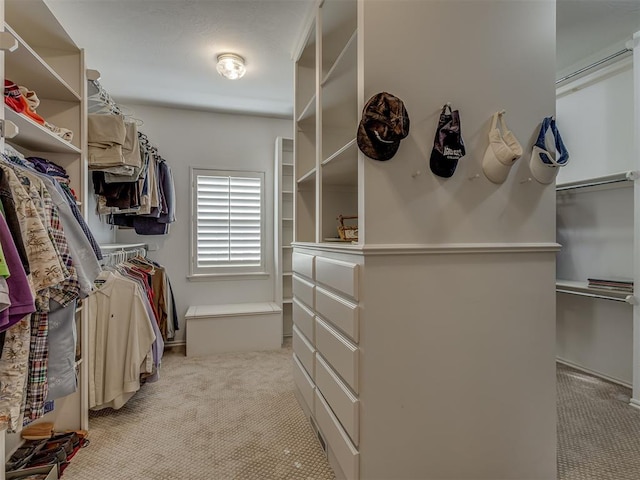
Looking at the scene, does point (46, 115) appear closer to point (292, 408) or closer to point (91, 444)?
point (91, 444)

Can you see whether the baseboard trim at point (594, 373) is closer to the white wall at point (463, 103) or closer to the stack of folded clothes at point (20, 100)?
the white wall at point (463, 103)

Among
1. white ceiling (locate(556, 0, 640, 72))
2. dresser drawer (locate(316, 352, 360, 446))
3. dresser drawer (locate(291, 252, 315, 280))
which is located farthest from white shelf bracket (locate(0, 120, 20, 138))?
white ceiling (locate(556, 0, 640, 72))

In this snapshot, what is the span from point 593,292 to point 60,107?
13.0ft

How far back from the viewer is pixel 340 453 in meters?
1.56

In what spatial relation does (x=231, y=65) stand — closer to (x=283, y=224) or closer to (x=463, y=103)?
(x=283, y=224)

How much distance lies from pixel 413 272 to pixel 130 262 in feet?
8.60

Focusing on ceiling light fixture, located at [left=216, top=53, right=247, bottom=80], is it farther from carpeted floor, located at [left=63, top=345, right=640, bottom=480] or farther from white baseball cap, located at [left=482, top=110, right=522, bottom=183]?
carpeted floor, located at [left=63, top=345, right=640, bottom=480]

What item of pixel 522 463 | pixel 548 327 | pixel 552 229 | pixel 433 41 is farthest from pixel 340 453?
pixel 433 41

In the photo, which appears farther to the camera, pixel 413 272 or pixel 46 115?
pixel 46 115

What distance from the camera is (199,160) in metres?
3.83

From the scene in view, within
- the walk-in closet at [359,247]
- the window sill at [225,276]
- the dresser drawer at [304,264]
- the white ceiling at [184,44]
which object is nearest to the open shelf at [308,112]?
the walk-in closet at [359,247]

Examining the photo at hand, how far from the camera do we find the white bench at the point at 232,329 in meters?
3.44

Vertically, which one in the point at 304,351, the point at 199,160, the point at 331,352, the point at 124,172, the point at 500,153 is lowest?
the point at 304,351

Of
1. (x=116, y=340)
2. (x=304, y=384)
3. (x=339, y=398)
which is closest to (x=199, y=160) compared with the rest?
(x=116, y=340)
